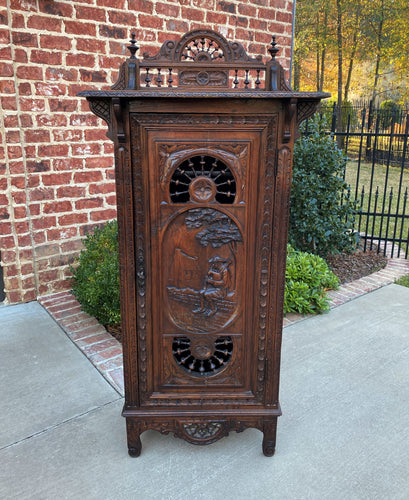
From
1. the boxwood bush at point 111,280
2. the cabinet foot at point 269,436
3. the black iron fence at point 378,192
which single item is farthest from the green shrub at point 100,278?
the black iron fence at point 378,192

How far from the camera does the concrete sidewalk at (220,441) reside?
206cm

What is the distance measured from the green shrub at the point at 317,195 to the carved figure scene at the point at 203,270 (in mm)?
3001

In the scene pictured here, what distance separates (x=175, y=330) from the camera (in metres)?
2.17

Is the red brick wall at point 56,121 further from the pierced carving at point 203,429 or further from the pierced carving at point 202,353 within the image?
the pierced carving at point 203,429

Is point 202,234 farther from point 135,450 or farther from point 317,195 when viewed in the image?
point 317,195

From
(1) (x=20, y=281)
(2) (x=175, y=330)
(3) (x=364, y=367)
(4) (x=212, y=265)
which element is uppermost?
(4) (x=212, y=265)

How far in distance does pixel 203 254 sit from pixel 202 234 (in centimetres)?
10

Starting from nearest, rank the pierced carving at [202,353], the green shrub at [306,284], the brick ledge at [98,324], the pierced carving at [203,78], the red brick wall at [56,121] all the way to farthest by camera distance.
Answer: the pierced carving at [203,78] → the pierced carving at [202,353] → the brick ledge at [98,324] → the red brick wall at [56,121] → the green shrub at [306,284]

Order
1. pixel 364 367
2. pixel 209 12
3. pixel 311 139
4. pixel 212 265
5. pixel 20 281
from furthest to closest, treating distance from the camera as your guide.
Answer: pixel 311 139, pixel 209 12, pixel 20 281, pixel 364 367, pixel 212 265

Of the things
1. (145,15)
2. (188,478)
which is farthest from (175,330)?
(145,15)

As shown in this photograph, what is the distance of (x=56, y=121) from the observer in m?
3.90

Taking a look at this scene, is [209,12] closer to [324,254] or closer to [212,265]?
[324,254]

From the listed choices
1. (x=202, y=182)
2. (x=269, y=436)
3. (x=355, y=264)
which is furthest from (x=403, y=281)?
(x=202, y=182)

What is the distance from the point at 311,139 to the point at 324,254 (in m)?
1.43
